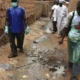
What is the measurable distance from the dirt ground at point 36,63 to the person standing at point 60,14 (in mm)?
1613

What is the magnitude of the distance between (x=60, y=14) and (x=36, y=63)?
15.2 feet

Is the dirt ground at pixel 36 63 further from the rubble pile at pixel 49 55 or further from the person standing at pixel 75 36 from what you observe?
the person standing at pixel 75 36

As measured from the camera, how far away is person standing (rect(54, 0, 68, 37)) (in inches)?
449

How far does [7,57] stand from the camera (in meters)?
7.79

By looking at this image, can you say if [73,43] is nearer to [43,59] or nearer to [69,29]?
[69,29]

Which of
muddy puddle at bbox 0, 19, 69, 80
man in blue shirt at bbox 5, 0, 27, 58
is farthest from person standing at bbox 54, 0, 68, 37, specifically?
man in blue shirt at bbox 5, 0, 27, 58

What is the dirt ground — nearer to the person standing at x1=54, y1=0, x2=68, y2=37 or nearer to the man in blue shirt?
the man in blue shirt

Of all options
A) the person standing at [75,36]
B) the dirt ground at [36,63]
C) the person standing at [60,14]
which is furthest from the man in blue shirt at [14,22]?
the person standing at [60,14]

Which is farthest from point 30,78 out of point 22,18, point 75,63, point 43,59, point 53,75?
point 22,18

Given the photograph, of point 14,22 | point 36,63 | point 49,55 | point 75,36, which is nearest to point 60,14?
point 49,55

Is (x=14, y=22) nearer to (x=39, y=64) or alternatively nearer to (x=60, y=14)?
(x=39, y=64)

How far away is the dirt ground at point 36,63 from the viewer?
6.44 metres

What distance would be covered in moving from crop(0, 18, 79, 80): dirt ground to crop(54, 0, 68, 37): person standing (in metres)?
1.61

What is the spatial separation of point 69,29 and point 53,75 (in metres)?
1.26
